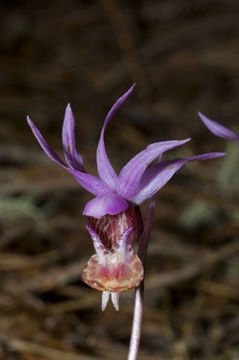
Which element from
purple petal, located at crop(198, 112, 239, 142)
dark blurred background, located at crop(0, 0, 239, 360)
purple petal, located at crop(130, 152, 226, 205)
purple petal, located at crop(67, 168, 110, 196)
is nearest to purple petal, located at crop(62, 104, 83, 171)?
purple petal, located at crop(67, 168, 110, 196)

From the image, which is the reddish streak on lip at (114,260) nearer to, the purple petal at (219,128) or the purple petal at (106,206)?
the purple petal at (106,206)

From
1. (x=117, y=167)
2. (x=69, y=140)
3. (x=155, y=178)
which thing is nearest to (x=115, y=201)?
(x=155, y=178)

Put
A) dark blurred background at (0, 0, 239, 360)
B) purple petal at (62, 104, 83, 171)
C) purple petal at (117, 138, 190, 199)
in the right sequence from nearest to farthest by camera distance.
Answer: purple petal at (117, 138, 190, 199) → purple petal at (62, 104, 83, 171) → dark blurred background at (0, 0, 239, 360)

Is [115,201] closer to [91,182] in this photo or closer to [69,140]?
[91,182]

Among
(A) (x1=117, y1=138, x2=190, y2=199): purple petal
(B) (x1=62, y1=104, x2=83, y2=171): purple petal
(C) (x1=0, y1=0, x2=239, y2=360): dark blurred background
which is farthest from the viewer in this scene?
(C) (x1=0, y1=0, x2=239, y2=360): dark blurred background

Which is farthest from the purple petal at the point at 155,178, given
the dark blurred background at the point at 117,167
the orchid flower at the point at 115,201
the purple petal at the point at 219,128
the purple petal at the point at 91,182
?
the dark blurred background at the point at 117,167

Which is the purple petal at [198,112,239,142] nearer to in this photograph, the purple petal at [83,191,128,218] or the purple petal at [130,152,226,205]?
the purple petal at [130,152,226,205]
